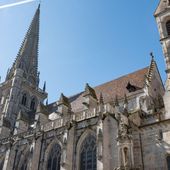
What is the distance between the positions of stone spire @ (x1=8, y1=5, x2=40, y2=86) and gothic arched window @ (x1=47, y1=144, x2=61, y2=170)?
18265mm

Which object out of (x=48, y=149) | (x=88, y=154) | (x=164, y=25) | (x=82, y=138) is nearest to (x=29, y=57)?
(x=48, y=149)

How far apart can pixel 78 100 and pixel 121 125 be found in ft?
36.5

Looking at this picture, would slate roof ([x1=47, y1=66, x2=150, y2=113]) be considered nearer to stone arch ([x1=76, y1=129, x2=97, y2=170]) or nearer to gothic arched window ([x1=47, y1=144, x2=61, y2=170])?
stone arch ([x1=76, y1=129, x2=97, y2=170])

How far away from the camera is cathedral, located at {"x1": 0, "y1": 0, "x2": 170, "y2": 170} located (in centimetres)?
1555

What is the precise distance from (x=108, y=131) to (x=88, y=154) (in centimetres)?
227

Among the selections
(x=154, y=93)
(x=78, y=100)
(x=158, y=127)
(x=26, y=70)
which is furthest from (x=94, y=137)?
(x=26, y=70)

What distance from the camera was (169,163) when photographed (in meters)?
14.7

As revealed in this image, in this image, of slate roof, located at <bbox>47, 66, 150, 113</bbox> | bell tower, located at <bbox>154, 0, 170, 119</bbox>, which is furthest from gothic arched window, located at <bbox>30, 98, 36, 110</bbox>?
bell tower, located at <bbox>154, 0, 170, 119</bbox>

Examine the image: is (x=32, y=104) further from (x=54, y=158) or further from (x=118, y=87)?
(x=54, y=158)

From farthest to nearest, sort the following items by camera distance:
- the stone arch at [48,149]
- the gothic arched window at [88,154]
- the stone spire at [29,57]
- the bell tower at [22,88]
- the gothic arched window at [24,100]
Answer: the stone spire at [29,57], the gothic arched window at [24,100], the bell tower at [22,88], the stone arch at [48,149], the gothic arched window at [88,154]

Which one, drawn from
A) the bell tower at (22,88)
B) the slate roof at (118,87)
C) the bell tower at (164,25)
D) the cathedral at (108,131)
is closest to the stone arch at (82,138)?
the cathedral at (108,131)

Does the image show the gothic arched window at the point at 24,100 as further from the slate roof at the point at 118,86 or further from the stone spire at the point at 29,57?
A: the slate roof at the point at 118,86

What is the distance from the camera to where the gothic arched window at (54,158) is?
19672mm

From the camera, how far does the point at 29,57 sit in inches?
1548
